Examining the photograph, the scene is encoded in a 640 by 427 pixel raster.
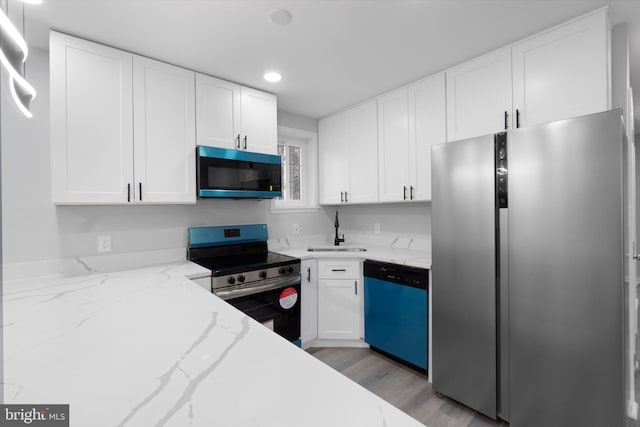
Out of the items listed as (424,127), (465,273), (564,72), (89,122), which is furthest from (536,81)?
(89,122)

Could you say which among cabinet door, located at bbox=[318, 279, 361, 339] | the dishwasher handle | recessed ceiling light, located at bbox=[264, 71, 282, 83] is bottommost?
cabinet door, located at bbox=[318, 279, 361, 339]

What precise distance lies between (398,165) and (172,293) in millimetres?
2154

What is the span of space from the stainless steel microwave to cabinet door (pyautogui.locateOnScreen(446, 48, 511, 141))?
5.21 ft

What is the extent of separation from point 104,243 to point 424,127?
2.75m

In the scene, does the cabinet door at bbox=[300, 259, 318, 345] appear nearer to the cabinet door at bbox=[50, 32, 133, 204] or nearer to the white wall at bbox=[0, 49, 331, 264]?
the white wall at bbox=[0, 49, 331, 264]

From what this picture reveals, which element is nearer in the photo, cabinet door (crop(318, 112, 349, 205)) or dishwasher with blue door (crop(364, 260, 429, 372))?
dishwasher with blue door (crop(364, 260, 429, 372))

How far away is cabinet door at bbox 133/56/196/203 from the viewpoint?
2072 mm

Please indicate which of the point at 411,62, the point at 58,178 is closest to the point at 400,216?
the point at 411,62

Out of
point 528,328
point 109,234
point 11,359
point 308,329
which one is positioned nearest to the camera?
point 11,359

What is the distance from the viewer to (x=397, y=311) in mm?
2410

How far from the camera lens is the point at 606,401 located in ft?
4.52

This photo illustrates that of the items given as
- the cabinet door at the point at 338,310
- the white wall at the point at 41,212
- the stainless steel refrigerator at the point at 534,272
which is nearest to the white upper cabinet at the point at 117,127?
the white wall at the point at 41,212

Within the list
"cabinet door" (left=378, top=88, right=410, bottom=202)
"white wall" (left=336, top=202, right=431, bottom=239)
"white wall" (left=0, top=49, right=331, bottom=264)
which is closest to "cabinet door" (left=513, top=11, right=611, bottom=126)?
"cabinet door" (left=378, top=88, right=410, bottom=202)

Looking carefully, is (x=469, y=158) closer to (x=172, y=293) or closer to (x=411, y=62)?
(x=411, y=62)
